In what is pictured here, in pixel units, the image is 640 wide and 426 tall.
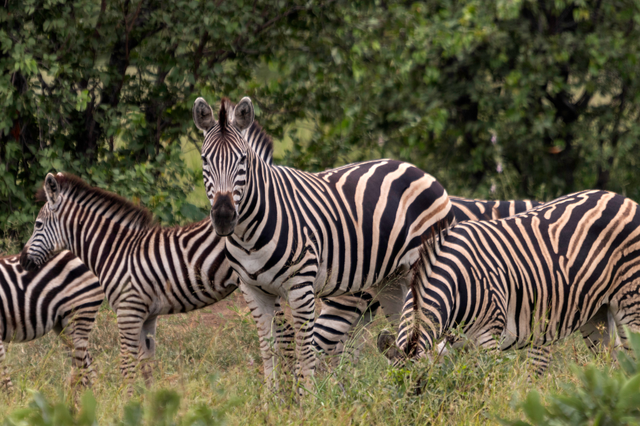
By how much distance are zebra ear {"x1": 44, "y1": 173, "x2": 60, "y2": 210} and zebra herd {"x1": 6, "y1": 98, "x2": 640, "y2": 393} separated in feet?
0.05

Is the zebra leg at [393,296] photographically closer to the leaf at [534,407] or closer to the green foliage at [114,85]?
the green foliage at [114,85]

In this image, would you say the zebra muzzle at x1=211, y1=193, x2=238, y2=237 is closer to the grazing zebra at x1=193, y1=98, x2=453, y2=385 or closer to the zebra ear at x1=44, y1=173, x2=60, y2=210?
the grazing zebra at x1=193, y1=98, x2=453, y2=385

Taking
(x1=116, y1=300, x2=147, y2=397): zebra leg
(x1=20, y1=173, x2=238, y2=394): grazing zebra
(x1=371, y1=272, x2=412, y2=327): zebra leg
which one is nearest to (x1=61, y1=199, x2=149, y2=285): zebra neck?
(x1=20, y1=173, x2=238, y2=394): grazing zebra

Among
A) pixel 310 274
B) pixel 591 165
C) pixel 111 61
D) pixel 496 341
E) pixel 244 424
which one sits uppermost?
pixel 111 61

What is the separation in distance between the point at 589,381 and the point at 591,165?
8079 mm

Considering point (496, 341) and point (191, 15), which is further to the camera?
point (191, 15)

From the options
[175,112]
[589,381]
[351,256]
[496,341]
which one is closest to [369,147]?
[175,112]

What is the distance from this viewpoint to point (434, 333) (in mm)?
3453

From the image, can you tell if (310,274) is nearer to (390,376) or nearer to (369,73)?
(390,376)

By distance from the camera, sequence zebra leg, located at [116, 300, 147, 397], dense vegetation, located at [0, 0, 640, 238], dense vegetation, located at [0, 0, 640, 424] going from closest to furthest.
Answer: dense vegetation, located at [0, 0, 640, 424] → zebra leg, located at [116, 300, 147, 397] → dense vegetation, located at [0, 0, 640, 238]

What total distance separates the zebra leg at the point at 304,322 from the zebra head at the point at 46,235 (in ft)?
6.07

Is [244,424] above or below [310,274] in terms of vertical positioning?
below

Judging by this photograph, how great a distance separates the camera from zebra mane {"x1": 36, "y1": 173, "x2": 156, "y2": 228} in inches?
192

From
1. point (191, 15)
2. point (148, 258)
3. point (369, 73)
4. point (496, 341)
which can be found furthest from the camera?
point (369, 73)
